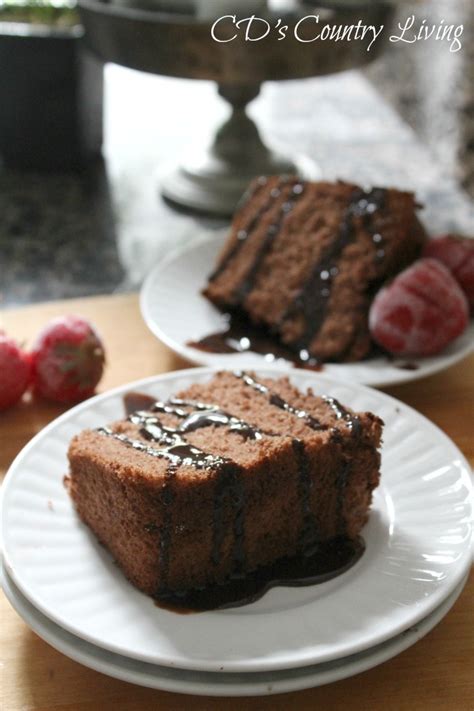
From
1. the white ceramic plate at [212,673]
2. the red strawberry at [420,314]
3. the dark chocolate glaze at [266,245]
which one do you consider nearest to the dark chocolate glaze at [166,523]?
the white ceramic plate at [212,673]

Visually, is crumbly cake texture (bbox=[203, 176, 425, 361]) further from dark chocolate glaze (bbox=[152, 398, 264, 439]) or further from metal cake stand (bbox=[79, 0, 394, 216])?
dark chocolate glaze (bbox=[152, 398, 264, 439])

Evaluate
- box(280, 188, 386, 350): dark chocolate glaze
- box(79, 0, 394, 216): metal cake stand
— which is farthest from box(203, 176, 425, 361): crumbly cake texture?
box(79, 0, 394, 216): metal cake stand

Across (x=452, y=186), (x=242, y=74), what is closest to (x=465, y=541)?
(x=242, y=74)

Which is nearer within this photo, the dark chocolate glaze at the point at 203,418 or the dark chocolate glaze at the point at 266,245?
the dark chocolate glaze at the point at 203,418

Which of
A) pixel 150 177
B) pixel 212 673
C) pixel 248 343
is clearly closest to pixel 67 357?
pixel 248 343

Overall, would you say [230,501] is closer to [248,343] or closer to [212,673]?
[212,673]

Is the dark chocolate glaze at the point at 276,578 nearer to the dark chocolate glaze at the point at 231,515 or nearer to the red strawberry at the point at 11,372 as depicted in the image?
the dark chocolate glaze at the point at 231,515

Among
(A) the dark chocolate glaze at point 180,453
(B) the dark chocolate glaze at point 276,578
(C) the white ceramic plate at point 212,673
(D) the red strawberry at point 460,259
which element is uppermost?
(A) the dark chocolate glaze at point 180,453
